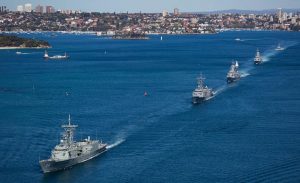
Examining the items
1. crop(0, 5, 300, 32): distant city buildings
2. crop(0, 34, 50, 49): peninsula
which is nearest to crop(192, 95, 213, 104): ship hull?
crop(0, 34, 50, 49): peninsula

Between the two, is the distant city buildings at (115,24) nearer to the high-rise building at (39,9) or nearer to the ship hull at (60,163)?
the high-rise building at (39,9)

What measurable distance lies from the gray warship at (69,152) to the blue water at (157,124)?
0.76 ft

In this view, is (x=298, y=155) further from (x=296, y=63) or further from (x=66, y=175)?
(x=296, y=63)

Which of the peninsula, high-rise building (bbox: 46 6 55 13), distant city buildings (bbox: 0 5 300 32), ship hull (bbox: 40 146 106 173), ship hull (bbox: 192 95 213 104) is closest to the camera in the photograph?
ship hull (bbox: 40 146 106 173)

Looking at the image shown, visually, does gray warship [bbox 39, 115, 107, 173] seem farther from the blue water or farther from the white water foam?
the white water foam

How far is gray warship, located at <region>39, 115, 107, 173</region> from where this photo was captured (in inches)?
687

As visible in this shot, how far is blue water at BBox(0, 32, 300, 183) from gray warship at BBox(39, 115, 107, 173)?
0.76 feet

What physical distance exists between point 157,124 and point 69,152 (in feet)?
18.7

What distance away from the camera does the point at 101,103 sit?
28.1m

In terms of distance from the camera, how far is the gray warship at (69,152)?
17453 millimetres

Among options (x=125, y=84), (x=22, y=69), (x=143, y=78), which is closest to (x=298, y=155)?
(x=125, y=84)

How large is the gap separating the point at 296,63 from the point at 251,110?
22.8 meters

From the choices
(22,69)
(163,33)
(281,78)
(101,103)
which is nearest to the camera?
(101,103)

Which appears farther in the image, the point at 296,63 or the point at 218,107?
the point at 296,63
